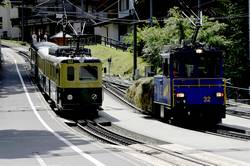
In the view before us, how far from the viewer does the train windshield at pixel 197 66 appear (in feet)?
83.0

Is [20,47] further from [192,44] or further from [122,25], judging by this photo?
[192,44]

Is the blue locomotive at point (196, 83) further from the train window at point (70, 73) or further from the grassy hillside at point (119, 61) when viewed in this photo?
the grassy hillside at point (119, 61)

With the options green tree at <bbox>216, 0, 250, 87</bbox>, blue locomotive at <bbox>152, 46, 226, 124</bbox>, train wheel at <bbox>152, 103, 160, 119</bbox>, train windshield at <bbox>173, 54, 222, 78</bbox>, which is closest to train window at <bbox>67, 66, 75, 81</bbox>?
train wheel at <bbox>152, 103, 160, 119</bbox>

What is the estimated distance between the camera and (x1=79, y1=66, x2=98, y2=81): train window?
31328 millimetres

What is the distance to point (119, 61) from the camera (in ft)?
202

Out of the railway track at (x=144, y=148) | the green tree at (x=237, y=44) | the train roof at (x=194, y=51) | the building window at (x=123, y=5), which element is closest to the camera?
the railway track at (x=144, y=148)

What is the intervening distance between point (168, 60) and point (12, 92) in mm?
22064

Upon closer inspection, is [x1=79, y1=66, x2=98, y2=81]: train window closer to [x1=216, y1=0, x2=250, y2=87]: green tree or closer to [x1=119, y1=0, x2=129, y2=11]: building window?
[x1=216, y1=0, x2=250, y2=87]: green tree

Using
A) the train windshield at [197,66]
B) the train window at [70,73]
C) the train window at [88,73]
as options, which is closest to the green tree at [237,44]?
the train window at [88,73]

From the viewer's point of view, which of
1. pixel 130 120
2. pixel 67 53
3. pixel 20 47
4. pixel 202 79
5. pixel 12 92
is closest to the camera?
pixel 202 79

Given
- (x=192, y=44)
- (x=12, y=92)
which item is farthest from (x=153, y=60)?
(x=192, y=44)

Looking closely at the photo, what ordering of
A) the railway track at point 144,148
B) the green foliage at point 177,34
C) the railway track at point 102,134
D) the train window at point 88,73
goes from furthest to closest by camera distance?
the green foliage at point 177,34 → the train window at point 88,73 → the railway track at point 102,134 → the railway track at point 144,148

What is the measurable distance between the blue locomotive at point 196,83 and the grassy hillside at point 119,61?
87.1 ft

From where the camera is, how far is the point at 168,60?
2572 cm
